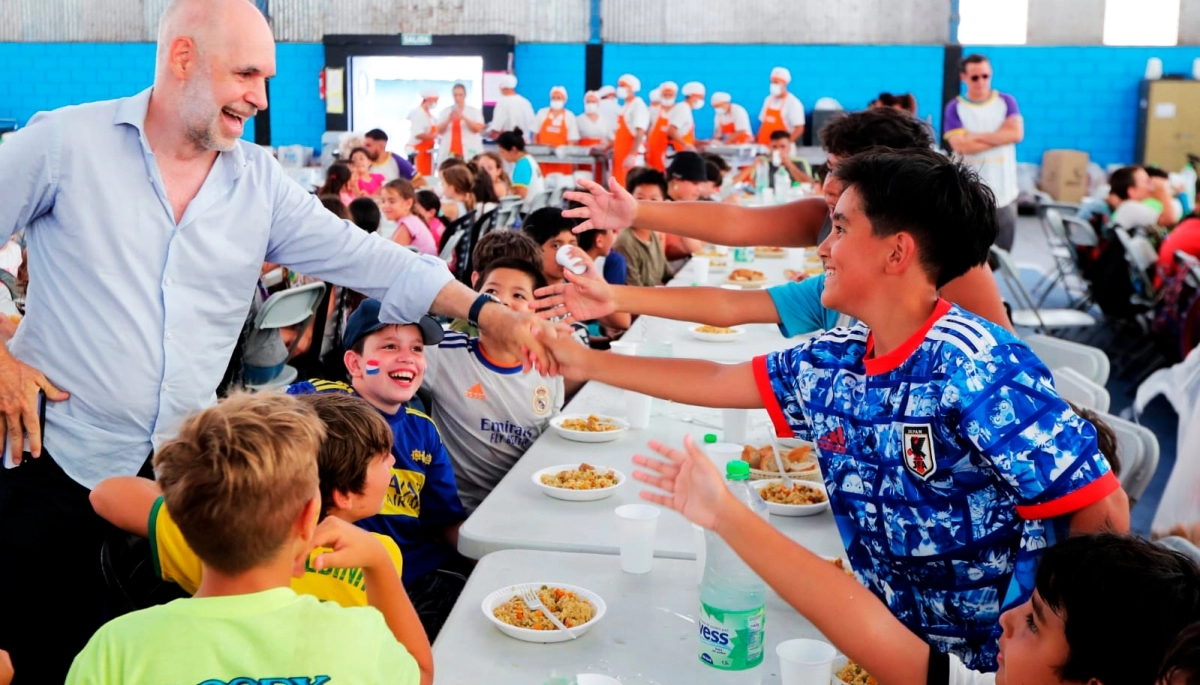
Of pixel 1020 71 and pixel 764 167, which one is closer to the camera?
pixel 764 167

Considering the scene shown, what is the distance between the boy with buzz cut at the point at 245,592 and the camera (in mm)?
1150

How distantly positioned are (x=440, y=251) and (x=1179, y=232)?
423 centimetres

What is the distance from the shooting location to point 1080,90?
52.2ft

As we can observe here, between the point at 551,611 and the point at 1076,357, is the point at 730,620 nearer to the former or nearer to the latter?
the point at 551,611

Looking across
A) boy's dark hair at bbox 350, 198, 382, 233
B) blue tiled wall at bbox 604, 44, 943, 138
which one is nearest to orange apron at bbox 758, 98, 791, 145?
blue tiled wall at bbox 604, 44, 943, 138

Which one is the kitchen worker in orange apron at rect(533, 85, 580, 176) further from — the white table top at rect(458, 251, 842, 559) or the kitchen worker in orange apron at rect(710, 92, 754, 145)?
the white table top at rect(458, 251, 842, 559)

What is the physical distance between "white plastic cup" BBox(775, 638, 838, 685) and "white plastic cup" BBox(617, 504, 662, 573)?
A: 0.45m

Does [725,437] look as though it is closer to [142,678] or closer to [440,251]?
[142,678]

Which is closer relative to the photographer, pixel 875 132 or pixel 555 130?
pixel 875 132

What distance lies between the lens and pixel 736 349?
383 centimetres

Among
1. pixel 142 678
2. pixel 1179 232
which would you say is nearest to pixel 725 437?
pixel 142 678

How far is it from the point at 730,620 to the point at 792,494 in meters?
0.78

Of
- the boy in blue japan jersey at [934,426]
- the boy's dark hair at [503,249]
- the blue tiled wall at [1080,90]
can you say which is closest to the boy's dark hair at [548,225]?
the boy's dark hair at [503,249]

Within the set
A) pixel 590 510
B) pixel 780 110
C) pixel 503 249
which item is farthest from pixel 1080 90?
pixel 590 510
